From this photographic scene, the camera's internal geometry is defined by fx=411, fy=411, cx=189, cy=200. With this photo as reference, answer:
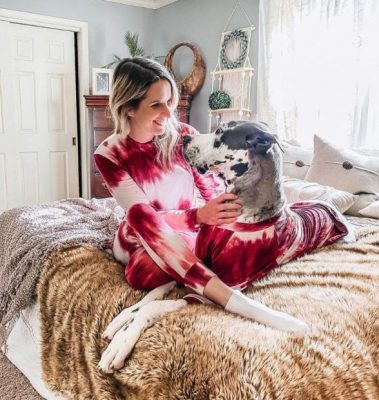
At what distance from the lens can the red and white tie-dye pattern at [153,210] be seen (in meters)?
1.12

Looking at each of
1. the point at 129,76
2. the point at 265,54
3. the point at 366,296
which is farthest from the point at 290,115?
the point at 366,296

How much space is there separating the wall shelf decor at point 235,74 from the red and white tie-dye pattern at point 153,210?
2226mm

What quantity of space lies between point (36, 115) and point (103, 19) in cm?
122

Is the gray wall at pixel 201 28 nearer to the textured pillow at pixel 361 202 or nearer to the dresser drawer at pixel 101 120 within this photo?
the dresser drawer at pixel 101 120

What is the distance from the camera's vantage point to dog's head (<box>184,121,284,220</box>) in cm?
107

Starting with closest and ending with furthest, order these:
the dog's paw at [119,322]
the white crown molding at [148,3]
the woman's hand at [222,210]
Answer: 1. the dog's paw at [119,322]
2. the woman's hand at [222,210]
3. the white crown molding at [148,3]

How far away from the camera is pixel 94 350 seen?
1.06m

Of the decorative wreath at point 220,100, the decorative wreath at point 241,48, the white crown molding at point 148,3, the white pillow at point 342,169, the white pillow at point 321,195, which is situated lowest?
the white pillow at point 321,195

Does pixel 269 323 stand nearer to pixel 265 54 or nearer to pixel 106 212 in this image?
pixel 106 212

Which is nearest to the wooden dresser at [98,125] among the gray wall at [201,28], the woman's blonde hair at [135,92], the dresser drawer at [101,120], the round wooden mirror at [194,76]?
the dresser drawer at [101,120]

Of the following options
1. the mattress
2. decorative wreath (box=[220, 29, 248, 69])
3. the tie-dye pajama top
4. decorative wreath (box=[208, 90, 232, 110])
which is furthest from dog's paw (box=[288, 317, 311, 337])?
decorative wreath (box=[220, 29, 248, 69])

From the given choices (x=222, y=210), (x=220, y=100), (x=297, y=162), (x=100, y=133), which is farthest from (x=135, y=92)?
(x=100, y=133)

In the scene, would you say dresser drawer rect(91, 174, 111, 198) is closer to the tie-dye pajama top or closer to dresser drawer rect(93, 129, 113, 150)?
dresser drawer rect(93, 129, 113, 150)

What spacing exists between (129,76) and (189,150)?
16.0 inches
